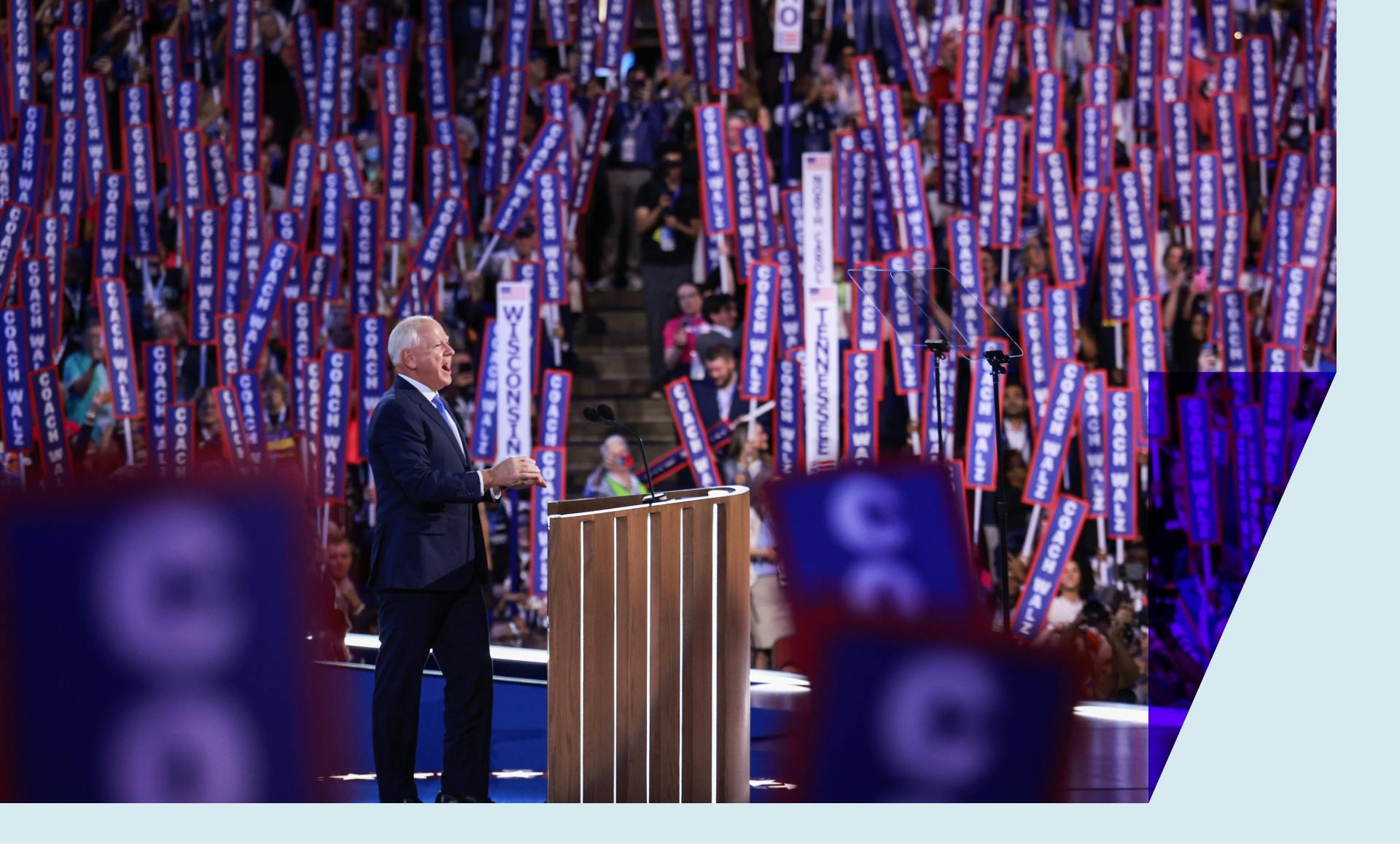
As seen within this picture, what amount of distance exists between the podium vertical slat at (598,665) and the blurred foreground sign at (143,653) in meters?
0.67

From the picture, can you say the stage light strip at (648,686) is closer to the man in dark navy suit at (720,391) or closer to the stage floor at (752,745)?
the stage floor at (752,745)

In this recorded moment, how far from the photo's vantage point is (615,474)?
566 cm

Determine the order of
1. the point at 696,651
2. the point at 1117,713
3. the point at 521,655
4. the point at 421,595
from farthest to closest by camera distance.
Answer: the point at 521,655, the point at 1117,713, the point at 421,595, the point at 696,651

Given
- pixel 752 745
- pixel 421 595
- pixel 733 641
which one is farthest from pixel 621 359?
pixel 733 641

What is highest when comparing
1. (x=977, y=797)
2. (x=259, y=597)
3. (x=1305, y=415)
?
(x=1305, y=415)

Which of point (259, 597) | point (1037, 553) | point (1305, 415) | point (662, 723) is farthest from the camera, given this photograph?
point (1037, 553)

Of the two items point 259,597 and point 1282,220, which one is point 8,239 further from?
point 1282,220

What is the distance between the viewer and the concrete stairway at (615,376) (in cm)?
577

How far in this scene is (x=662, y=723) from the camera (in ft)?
10.1

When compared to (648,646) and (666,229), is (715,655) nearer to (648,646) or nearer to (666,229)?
(648,646)

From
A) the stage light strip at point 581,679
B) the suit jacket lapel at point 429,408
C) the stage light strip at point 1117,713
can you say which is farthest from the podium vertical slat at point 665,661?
the stage light strip at point 1117,713

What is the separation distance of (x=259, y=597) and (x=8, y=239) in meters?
3.00

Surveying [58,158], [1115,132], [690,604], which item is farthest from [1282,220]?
[58,158]

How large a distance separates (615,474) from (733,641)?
8.32 feet
